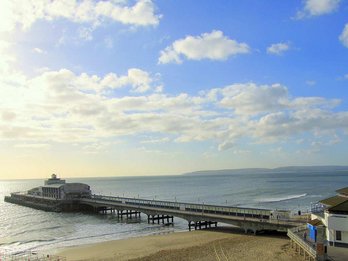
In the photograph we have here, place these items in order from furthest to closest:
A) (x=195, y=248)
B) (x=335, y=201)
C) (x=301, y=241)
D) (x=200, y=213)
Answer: (x=200, y=213) < (x=195, y=248) < (x=335, y=201) < (x=301, y=241)

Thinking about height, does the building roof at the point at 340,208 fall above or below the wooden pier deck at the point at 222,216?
above

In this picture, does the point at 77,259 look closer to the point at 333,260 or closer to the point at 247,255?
the point at 247,255

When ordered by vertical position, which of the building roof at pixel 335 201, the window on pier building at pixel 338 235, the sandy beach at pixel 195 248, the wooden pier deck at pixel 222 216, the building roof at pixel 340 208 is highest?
the building roof at pixel 335 201

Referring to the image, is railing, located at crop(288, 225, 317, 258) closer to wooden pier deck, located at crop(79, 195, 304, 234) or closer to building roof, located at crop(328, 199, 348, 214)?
building roof, located at crop(328, 199, 348, 214)

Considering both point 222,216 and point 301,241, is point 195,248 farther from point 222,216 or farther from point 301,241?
point 301,241

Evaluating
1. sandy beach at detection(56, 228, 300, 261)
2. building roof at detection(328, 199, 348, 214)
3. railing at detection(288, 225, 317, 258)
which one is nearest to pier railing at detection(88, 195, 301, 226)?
sandy beach at detection(56, 228, 300, 261)

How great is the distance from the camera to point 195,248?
34.1 m

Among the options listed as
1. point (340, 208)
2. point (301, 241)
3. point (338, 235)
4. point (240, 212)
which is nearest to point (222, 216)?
point (240, 212)

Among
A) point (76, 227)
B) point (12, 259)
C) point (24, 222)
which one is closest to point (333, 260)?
point (12, 259)

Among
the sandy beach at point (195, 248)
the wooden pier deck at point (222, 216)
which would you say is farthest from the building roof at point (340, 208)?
the wooden pier deck at point (222, 216)

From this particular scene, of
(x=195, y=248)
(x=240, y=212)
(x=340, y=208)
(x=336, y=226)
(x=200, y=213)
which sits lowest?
(x=195, y=248)

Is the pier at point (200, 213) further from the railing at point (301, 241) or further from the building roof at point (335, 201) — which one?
the building roof at point (335, 201)

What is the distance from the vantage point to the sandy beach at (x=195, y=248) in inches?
1189

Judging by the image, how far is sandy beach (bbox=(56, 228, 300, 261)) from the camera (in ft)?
99.1
